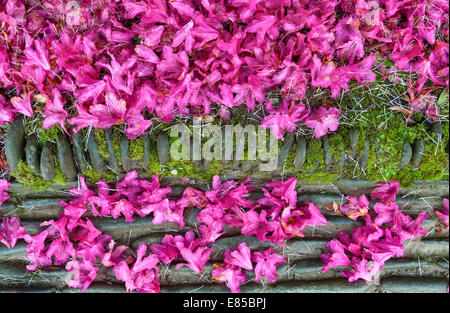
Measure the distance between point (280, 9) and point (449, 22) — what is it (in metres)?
0.80

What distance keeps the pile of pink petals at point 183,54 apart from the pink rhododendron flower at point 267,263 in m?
0.58

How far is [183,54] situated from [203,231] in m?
0.81

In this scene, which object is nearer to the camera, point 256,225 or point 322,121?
point 322,121

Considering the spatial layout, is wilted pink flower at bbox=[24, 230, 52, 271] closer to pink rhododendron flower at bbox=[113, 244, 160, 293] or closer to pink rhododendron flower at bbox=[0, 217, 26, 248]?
pink rhododendron flower at bbox=[0, 217, 26, 248]

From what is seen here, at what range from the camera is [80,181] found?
153cm

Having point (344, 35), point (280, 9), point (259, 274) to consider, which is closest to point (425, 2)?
point (344, 35)

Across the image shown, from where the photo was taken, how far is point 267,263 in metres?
1.55

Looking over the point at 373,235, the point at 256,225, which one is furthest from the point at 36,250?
the point at 373,235

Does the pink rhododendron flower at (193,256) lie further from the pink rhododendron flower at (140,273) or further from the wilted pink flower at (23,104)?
the wilted pink flower at (23,104)

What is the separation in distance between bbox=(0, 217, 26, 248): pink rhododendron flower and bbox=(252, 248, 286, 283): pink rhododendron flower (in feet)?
3.65

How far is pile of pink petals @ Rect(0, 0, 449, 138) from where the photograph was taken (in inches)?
54.1

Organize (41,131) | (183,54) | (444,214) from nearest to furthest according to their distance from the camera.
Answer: (183,54) → (41,131) → (444,214)

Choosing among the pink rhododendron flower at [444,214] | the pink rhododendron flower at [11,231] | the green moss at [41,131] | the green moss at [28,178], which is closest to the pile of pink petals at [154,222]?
the pink rhododendron flower at [11,231]

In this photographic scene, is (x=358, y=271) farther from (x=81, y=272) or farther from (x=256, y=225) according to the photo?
(x=81, y=272)
